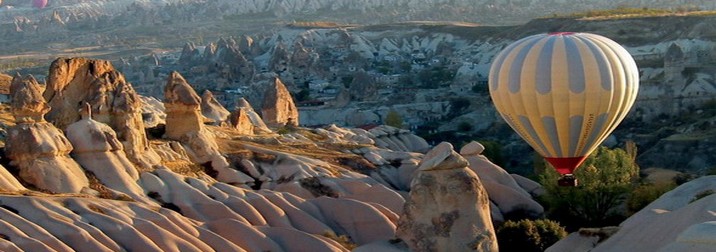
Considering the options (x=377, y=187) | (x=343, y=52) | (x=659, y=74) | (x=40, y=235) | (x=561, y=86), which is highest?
(x=561, y=86)

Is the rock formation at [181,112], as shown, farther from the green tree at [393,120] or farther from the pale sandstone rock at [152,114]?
the green tree at [393,120]

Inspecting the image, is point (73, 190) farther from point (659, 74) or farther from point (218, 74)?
point (218, 74)

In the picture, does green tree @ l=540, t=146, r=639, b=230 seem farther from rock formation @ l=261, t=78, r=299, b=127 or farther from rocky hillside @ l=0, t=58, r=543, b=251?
rock formation @ l=261, t=78, r=299, b=127

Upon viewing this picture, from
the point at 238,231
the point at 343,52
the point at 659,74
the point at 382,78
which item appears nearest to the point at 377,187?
the point at 238,231

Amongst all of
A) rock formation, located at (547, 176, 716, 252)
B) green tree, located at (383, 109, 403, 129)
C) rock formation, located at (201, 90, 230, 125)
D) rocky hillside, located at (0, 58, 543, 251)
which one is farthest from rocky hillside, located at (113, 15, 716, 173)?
rock formation, located at (547, 176, 716, 252)

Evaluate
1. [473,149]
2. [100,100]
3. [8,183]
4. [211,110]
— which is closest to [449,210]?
[8,183]
